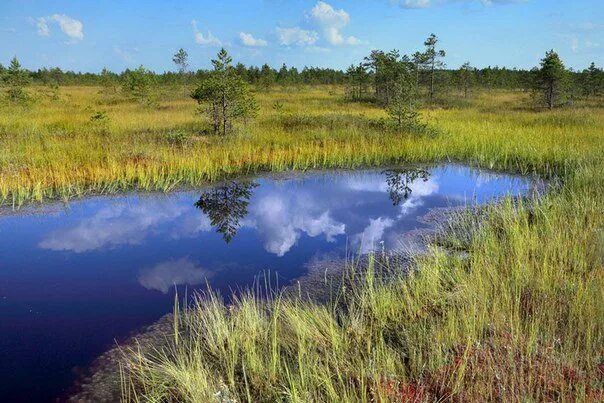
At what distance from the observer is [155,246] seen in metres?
7.94

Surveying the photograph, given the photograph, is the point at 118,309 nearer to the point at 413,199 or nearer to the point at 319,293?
the point at 319,293

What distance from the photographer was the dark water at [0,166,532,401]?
5.18 meters

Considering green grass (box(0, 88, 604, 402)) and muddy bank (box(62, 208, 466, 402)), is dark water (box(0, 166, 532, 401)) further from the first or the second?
green grass (box(0, 88, 604, 402))

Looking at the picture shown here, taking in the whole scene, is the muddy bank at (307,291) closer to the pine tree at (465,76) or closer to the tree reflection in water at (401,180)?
the tree reflection in water at (401,180)

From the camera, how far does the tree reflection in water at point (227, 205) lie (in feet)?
29.5

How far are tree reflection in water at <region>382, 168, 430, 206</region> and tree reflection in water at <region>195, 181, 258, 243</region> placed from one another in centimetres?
358

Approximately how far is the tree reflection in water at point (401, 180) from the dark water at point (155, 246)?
57mm

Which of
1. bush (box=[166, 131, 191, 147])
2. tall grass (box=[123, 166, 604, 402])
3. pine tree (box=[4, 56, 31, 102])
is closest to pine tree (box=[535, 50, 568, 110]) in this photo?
bush (box=[166, 131, 191, 147])

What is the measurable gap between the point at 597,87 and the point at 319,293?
50.5 metres

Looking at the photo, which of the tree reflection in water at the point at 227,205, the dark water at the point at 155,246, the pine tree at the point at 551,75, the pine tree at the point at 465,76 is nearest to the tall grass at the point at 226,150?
the tree reflection in water at the point at 227,205

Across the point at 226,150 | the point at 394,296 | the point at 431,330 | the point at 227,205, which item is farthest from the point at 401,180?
the point at 431,330

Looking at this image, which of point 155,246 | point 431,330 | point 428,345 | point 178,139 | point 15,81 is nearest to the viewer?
point 428,345

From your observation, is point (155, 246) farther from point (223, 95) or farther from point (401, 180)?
point (223, 95)

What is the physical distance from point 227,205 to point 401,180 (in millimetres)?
5117
